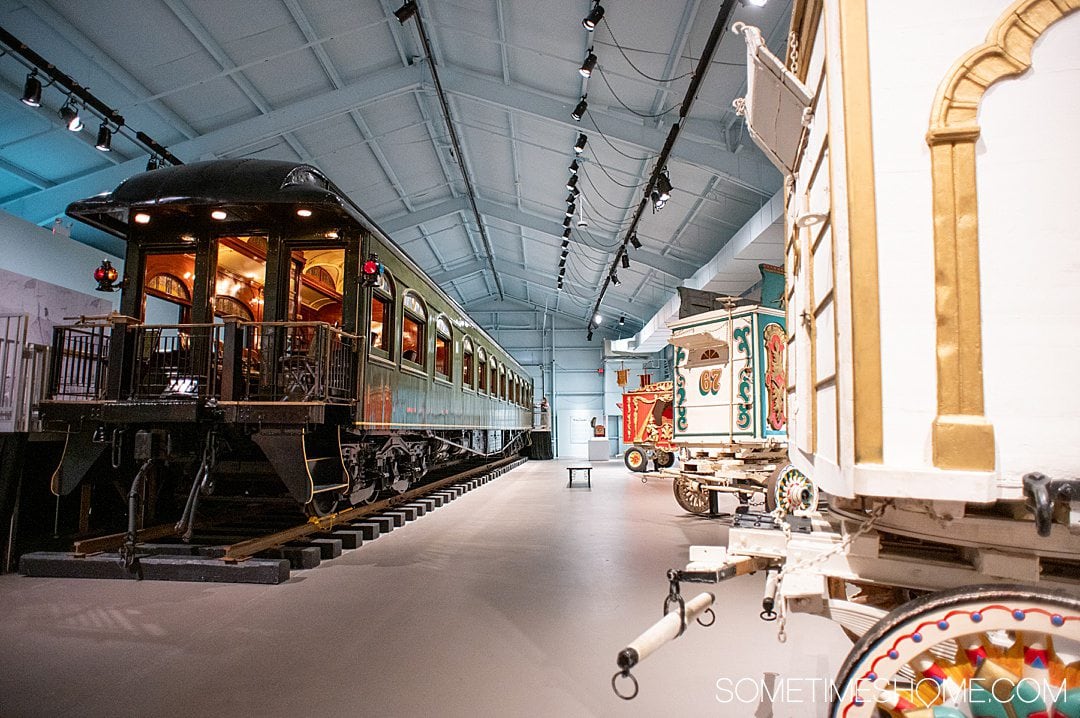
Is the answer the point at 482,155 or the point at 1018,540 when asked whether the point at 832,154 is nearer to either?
the point at 1018,540

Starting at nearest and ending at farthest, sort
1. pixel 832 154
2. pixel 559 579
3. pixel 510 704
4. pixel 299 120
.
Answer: pixel 832 154 < pixel 510 704 < pixel 559 579 < pixel 299 120

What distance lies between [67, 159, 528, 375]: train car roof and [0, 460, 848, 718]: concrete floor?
304 centimetres

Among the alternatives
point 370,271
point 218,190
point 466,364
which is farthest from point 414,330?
point 466,364

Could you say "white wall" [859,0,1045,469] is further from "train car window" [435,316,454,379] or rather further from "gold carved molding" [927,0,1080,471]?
"train car window" [435,316,454,379]

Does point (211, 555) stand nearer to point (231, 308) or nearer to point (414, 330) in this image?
point (231, 308)

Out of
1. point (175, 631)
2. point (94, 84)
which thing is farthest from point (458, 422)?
point (94, 84)

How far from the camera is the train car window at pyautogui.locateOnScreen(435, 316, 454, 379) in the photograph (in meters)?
7.97

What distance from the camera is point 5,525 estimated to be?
171 inches

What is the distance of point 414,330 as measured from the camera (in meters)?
7.02

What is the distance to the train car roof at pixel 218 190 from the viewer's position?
4668mm

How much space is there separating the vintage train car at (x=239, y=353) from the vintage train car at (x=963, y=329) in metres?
3.87

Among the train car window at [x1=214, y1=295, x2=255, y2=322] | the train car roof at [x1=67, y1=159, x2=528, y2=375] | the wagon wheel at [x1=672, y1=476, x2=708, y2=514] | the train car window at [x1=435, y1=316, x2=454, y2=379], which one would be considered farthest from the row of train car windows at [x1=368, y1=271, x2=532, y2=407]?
the wagon wheel at [x1=672, y1=476, x2=708, y2=514]

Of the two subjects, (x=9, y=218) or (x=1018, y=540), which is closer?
(x=1018, y=540)

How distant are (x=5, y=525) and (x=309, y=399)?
102 inches
